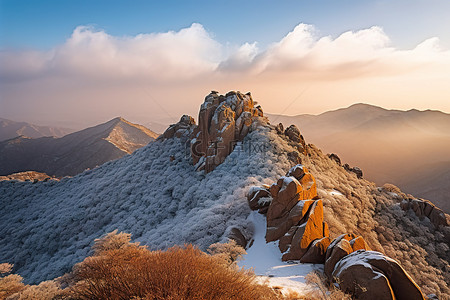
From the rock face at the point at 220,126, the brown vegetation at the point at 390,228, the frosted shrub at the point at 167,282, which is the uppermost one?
the rock face at the point at 220,126

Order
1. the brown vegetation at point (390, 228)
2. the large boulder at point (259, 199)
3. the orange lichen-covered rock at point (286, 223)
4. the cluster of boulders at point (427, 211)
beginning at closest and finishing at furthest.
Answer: the orange lichen-covered rock at point (286, 223)
the large boulder at point (259, 199)
the brown vegetation at point (390, 228)
the cluster of boulders at point (427, 211)

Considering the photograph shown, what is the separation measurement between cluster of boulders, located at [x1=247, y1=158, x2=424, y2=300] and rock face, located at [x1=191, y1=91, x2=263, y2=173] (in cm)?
1499

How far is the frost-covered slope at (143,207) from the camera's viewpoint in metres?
22.8

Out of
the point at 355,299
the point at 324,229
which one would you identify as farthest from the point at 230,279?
the point at 324,229

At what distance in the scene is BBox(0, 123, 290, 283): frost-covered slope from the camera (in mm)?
22812

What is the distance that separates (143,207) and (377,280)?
32153mm

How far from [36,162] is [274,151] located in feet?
593

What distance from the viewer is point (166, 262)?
608cm

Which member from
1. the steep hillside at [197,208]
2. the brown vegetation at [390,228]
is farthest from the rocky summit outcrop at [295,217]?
the brown vegetation at [390,228]

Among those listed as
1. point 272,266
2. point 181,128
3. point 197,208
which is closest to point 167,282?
point 272,266

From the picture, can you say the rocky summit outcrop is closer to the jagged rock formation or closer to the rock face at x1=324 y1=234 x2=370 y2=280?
the jagged rock formation

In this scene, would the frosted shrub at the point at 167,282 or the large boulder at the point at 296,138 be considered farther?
the large boulder at the point at 296,138

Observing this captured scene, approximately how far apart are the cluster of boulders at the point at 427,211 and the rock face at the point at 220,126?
27708mm

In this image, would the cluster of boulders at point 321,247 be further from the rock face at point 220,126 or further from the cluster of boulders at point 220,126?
the cluster of boulders at point 220,126
